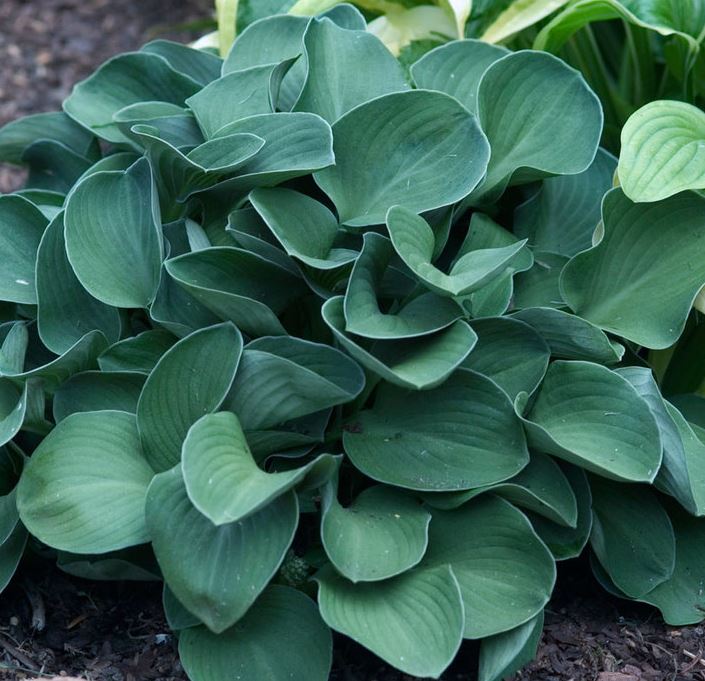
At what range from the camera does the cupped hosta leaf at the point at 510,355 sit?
153cm

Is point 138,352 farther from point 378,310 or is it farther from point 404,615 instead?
point 404,615

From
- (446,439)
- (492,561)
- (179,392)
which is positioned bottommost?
(492,561)

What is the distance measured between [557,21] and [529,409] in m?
0.90

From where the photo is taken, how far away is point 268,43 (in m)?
1.91

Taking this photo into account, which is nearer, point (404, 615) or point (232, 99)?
point (404, 615)

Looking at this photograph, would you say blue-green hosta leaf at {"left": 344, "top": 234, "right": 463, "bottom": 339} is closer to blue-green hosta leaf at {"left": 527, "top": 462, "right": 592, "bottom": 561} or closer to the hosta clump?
the hosta clump

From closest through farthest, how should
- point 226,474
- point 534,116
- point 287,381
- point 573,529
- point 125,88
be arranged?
1. point 226,474
2. point 287,381
3. point 573,529
4. point 534,116
5. point 125,88

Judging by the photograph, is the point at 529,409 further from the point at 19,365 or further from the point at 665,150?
the point at 19,365

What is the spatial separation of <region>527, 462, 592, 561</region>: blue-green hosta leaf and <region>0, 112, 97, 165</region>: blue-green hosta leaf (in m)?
1.23

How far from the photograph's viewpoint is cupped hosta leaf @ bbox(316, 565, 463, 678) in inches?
50.9

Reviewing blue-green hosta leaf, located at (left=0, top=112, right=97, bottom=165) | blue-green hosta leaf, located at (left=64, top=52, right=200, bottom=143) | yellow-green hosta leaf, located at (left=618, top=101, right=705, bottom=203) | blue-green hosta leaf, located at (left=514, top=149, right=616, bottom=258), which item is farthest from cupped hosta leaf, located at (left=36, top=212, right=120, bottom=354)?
yellow-green hosta leaf, located at (left=618, top=101, right=705, bottom=203)

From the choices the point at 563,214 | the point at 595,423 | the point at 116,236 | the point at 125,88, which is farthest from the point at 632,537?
the point at 125,88

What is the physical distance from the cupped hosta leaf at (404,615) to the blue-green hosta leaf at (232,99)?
0.81 meters

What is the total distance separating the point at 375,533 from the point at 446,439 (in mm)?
178
